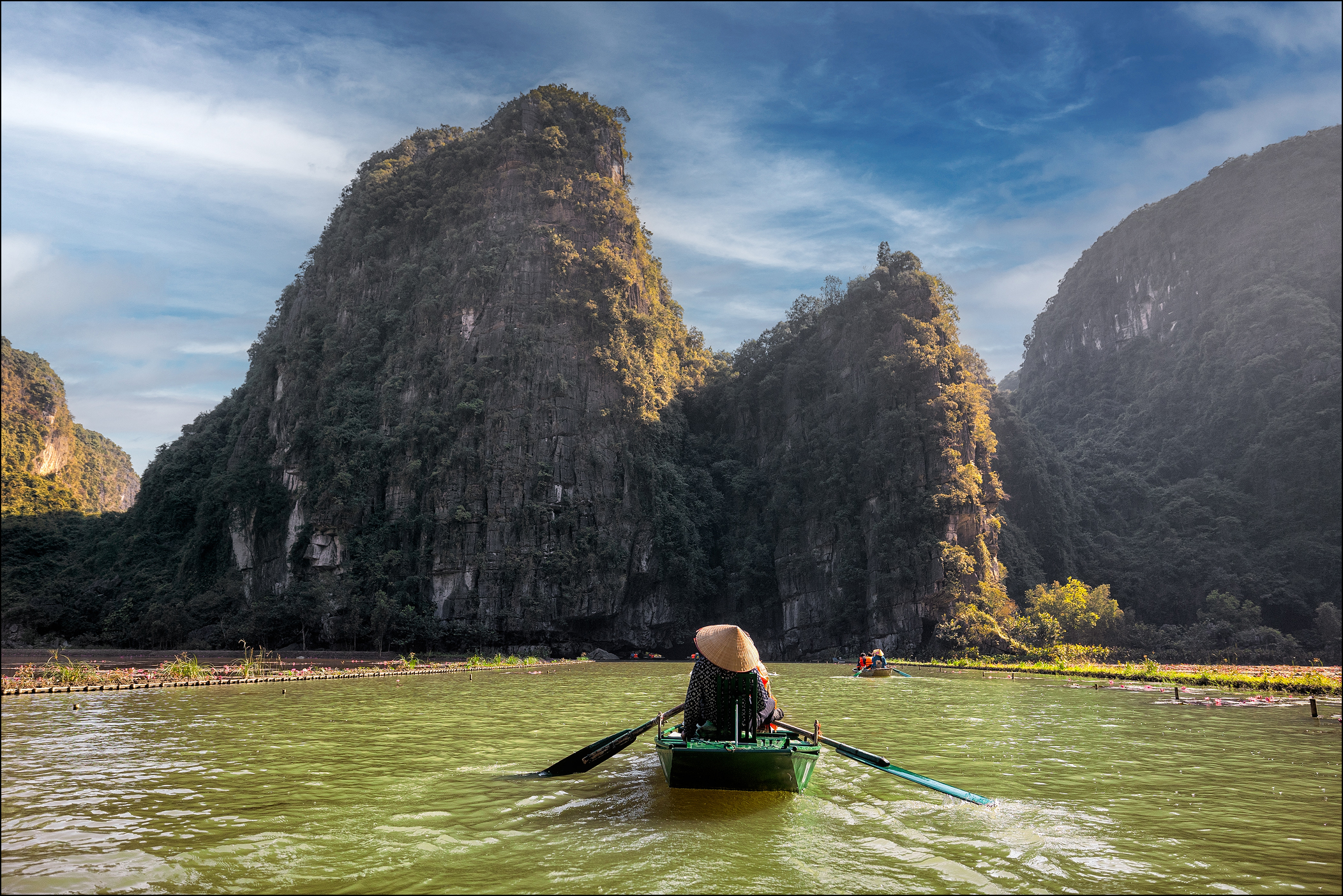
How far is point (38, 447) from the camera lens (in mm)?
68875

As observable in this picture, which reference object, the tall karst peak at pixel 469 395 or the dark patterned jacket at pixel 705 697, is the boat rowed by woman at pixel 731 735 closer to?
the dark patterned jacket at pixel 705 697

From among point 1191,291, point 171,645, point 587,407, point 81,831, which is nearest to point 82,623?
point 171,645

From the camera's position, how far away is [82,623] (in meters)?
47.9

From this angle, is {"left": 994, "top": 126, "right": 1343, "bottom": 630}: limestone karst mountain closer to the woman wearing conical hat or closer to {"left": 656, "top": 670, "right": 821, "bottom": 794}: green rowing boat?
the woman wearing conical hat

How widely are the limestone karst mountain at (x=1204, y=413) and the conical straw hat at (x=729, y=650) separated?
187 feet

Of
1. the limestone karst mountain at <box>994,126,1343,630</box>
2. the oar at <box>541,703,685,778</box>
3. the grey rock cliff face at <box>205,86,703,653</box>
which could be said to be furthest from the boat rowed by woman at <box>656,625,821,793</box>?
the limestone karst mountain at <box>994,126,1343,630</box>

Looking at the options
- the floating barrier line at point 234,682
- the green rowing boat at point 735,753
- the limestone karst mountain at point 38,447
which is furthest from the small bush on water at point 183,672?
the limestone karst mountain at point 38,447

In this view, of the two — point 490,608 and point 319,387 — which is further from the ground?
point 319,387

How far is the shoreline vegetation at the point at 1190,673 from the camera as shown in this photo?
74.6 ft

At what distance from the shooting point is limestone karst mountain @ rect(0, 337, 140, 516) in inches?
2484

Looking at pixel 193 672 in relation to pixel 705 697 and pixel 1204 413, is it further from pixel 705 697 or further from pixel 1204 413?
pixel 1204 413

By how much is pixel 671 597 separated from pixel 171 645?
102 ft

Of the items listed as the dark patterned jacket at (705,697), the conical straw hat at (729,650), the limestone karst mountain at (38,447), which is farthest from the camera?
the limestone karst mountain at (38,447)

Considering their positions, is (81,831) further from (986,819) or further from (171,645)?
(171,645)
